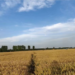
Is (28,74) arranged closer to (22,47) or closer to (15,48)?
(15,48)

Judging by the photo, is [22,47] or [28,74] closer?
[28,74]

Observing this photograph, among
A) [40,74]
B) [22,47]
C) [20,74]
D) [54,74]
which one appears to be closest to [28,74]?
[20,74]

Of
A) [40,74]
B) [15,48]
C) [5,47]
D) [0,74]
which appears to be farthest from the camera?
[15,48]

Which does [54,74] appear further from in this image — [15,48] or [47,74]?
[15,48]

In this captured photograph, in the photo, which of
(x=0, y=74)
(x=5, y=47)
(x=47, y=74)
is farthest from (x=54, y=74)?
(x=5, y=47)

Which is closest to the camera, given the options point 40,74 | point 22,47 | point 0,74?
point 40,74

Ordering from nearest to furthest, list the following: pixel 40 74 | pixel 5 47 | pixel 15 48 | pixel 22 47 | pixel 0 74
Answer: pixel 40 74, pixel 0 74, pixel 5 47, pixel 15 48, pixel 22 47

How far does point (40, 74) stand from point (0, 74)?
264cm

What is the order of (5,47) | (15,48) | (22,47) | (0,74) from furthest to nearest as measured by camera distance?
1. (22,47)
2. (15,48)
3. (5,47)
4. (0,74)

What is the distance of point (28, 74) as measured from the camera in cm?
753

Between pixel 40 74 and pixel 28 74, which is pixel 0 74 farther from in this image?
pixel 40 74

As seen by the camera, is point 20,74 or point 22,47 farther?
point 22,47

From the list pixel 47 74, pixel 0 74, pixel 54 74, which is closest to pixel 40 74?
pixel 47 74

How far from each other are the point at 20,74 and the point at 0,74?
1349 mm
